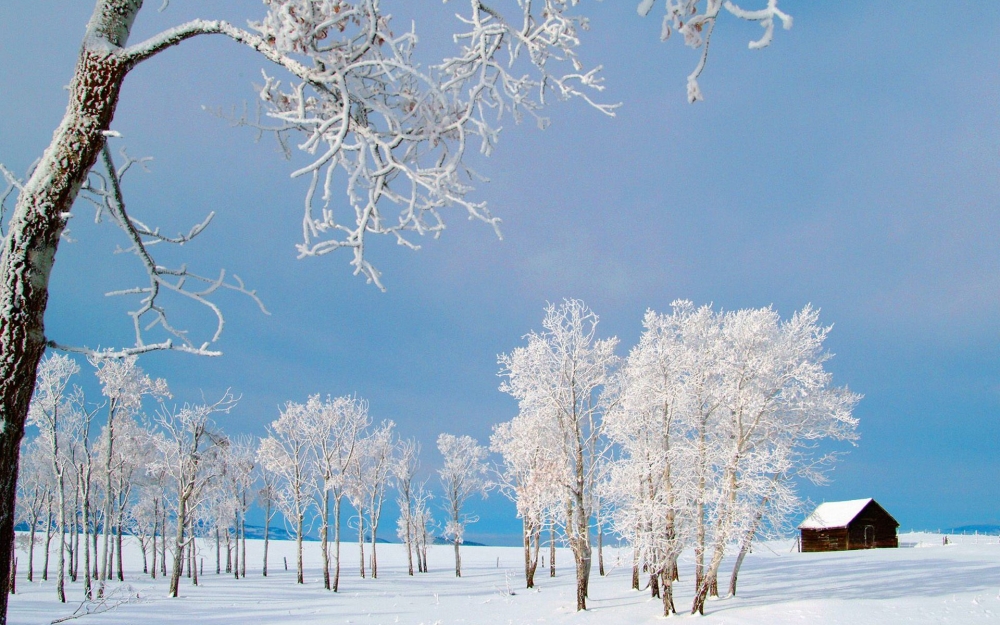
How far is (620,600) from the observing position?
907 inches

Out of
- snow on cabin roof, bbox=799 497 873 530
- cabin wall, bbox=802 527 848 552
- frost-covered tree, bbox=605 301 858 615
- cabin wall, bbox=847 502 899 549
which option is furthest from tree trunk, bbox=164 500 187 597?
cabin wall, bbox=847 502 899 549

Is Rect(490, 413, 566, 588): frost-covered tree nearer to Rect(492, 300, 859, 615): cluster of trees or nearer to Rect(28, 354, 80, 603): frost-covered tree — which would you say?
Rect(492, 300, 859, 615): cluster of trees

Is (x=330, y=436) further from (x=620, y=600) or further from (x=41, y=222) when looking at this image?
(x=41, y=222)

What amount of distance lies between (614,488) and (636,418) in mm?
2623

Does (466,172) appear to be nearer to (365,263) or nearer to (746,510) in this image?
(365,263)

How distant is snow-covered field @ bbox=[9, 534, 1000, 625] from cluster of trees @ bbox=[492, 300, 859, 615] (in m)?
1.28

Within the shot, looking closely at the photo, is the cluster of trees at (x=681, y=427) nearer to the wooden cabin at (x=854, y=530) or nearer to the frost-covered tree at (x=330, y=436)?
the frost-covered tree at (x=330, y=436)

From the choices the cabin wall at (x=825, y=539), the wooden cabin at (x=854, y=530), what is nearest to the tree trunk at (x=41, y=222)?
the wooden cabin at (x=854, y=530)

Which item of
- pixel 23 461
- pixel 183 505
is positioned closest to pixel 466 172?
pixel 183 505

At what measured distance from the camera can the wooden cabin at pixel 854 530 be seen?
44.8 meters

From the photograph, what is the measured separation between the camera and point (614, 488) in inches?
754

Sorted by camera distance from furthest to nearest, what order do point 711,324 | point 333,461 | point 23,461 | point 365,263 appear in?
1. point 23,461
2. point 333,461
3. point 711,324
4. point 365,263

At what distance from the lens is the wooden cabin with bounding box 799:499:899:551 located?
44812mm

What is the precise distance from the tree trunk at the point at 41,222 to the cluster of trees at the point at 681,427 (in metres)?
17.6
